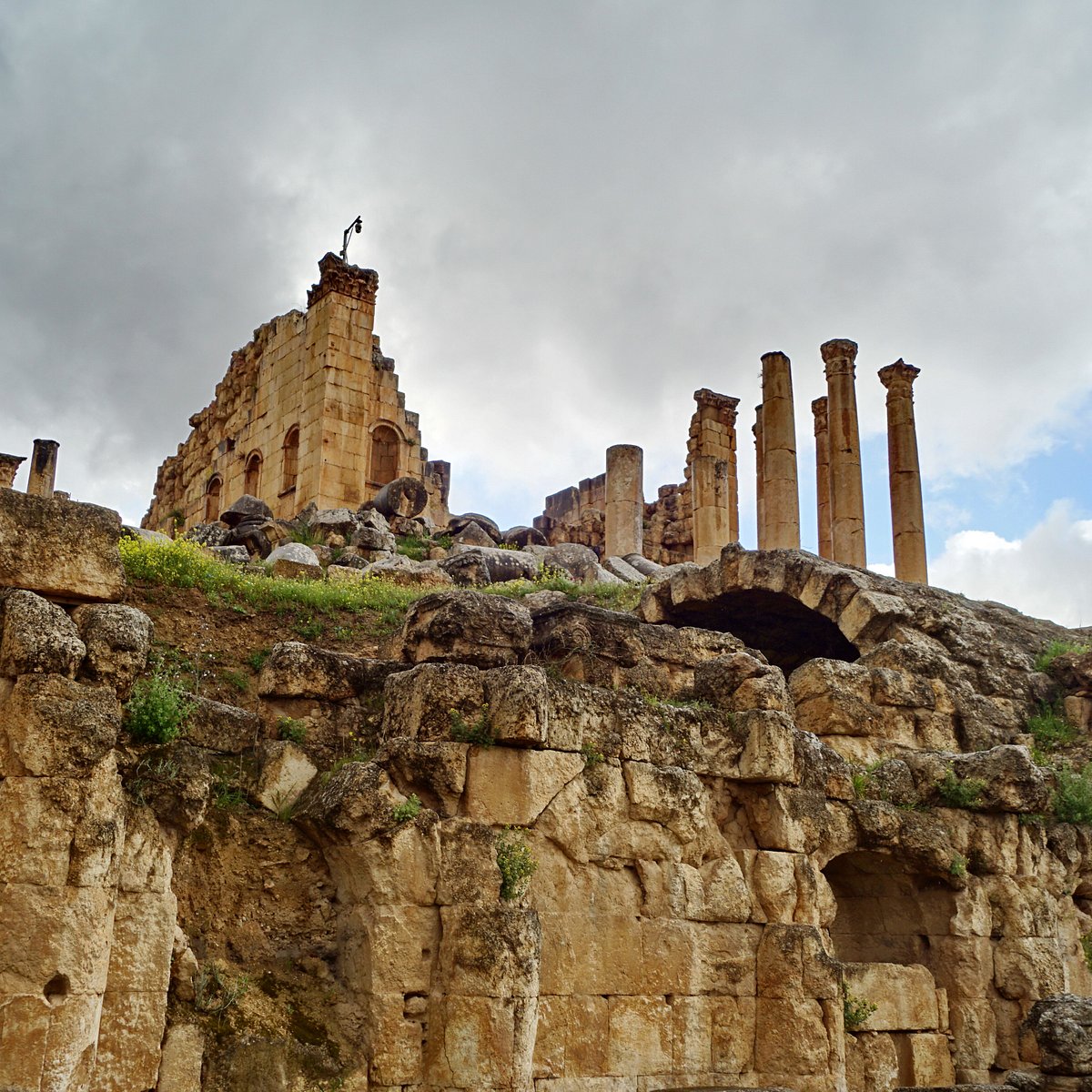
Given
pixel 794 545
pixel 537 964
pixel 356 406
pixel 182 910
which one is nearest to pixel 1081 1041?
pixel 537 964

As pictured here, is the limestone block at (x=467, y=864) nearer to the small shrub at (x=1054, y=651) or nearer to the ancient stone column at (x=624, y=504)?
the small shrub at (x=1054, y=651)

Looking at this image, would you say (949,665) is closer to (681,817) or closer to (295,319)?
(681,817)

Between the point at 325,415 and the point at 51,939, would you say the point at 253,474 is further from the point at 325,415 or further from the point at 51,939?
the point at 51,939

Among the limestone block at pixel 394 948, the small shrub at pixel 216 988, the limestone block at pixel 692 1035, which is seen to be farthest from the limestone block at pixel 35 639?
the limestone block at pixel 692 1035

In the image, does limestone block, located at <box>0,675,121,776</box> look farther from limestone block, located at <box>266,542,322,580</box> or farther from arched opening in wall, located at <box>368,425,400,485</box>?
arched opening in wall, located at <box>368,425,400,485</box>

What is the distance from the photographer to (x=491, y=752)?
9500 millimetres

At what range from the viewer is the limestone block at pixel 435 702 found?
9516 mm

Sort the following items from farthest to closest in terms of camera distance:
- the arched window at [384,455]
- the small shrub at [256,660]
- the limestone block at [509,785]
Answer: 1. the arched window at [384,455]
2. the small shrub at [256,660]
3. the limestone block at [509,785]

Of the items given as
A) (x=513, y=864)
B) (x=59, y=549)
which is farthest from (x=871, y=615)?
(x=59, y=549)

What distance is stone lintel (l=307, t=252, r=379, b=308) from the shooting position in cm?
2800

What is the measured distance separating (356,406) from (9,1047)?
2153 centimetres

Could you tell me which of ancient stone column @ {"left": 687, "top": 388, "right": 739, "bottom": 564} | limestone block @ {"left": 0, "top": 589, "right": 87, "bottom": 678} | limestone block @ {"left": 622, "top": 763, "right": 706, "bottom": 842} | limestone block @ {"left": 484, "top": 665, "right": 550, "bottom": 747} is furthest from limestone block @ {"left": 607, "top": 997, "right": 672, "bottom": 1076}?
ancient stone column @ {"left": 687, "top": 388, "right": 739, "bottom": 564}

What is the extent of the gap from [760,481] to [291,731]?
66.5 ft

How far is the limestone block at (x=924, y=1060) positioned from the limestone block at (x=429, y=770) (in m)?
4.54
